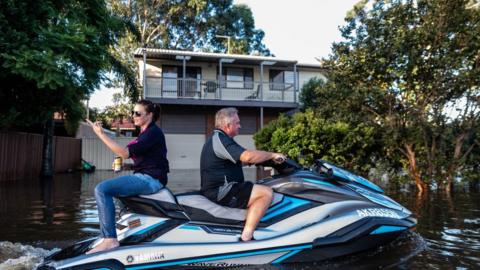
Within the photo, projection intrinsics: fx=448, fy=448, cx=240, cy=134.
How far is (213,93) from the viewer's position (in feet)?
86.5

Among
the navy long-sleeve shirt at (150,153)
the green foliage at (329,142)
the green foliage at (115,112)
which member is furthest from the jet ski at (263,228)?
the green foliage at (115,112)

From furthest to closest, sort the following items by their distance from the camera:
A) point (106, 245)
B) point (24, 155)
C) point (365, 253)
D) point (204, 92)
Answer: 1. point (204, 92)
2. point (24, 155)
3. point (365, 253)
4. point (106, 245)

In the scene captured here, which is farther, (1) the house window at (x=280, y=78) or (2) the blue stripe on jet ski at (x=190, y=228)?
(1) the house window at (x=280, y=78)

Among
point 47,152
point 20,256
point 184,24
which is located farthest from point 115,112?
point 20,256

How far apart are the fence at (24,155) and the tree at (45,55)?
10.0 feet

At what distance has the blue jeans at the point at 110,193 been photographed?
4.00 meters

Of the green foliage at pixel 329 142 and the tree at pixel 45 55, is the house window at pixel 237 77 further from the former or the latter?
the tree at pixel 45 55

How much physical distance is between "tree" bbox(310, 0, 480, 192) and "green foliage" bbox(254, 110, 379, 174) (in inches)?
27.4

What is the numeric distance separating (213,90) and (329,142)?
1370cm

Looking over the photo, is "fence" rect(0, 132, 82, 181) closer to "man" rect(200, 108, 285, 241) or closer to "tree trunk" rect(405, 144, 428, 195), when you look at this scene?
"tree trunk" rect(405, 144, 428, 195)

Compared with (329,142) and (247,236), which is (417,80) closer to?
(329,142)

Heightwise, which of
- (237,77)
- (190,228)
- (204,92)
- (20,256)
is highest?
(237,77)

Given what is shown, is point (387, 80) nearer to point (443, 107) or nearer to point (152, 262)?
point (443, 107)

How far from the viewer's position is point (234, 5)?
119ft
